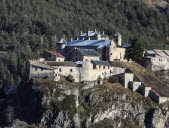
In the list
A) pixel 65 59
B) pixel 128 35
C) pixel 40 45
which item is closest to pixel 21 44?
pixel 40 45

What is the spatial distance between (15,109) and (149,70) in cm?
3000

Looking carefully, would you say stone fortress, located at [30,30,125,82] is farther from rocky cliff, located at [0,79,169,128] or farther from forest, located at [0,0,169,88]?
forest, located at [0,0,169,88]

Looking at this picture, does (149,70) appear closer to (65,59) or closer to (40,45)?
(65,59)

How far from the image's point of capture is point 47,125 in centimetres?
9606

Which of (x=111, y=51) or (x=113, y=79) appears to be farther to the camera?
(x=111, y=51)

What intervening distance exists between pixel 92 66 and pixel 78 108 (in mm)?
9602

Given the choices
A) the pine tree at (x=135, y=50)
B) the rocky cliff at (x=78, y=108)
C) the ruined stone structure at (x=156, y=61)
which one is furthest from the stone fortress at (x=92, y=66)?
the ruined stone structure at (x=156, y=61)

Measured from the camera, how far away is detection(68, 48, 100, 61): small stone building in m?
108

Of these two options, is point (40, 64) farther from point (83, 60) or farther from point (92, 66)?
point (83, 60)

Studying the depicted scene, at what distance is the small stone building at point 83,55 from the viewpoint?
108 meters

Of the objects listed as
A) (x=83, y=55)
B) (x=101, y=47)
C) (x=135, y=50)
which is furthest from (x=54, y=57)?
(x=135, y=50)

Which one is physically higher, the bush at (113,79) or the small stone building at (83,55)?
the small stone building at (83,55)

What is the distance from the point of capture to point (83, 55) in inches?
A: 4237

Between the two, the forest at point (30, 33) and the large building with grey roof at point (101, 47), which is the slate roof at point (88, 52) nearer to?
the large building with grey roof at point (101, 47)
